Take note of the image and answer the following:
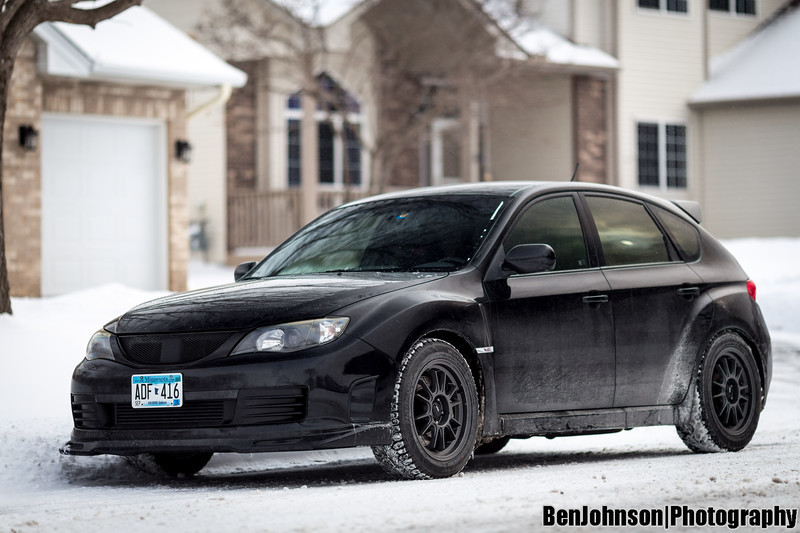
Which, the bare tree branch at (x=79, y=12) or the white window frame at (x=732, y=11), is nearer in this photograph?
the bare tree branch at (x=79, y=12)

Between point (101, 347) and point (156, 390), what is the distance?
542 mm

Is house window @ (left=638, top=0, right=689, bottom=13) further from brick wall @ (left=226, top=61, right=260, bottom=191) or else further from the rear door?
the rear door

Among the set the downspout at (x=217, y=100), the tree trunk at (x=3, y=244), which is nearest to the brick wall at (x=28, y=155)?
the downspout at (x=217, y=100)

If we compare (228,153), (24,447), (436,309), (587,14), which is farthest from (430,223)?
(587,14)

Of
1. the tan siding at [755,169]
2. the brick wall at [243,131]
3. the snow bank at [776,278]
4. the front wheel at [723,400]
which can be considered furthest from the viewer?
the tan siding at [755,169]

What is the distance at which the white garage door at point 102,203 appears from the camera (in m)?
19.3

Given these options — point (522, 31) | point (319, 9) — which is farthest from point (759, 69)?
point (319, 9)

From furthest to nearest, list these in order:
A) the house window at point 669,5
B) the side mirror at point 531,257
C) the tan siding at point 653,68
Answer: the house window at point 669,5 < the tan siding at point 653,68 < the side mirror at point 531,257

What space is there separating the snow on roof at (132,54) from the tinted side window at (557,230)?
1166cm

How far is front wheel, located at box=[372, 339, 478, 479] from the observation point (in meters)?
6.71

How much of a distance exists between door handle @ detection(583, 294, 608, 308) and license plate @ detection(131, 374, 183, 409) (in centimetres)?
251

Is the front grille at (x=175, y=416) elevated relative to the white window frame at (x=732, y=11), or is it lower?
lower

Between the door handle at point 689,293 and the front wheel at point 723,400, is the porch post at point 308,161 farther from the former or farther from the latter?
the door handle at point 689,293

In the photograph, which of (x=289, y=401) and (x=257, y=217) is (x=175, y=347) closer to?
(x=289, y=401)
